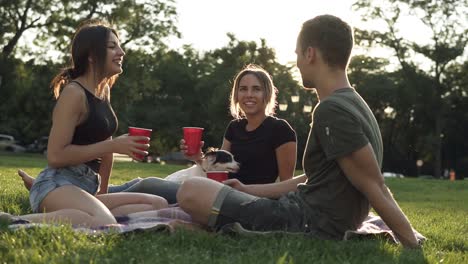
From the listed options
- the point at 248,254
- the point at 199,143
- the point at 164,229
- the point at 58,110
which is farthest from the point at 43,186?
the point at 248,254

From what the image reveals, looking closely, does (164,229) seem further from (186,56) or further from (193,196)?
(186,56)

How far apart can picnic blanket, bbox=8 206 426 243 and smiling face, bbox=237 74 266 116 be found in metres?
1.62

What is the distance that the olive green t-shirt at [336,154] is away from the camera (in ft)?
15.1

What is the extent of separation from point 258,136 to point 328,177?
2056 millimetres

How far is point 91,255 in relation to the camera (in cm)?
388

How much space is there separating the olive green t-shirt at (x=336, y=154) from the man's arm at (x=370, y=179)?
64 mm

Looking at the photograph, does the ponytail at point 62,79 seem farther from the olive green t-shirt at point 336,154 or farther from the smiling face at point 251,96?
the olive green t-shirt at point 336,154

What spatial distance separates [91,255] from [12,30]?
3833cm

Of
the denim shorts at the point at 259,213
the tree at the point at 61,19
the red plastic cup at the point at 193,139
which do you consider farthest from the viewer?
the tree at the point at 61,19

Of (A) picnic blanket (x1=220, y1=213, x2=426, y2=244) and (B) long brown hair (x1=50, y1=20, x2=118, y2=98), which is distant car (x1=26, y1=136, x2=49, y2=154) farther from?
(A) picnic blanket (x1=220, y1=213, x2=426, y2=244)

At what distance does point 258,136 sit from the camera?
686cm

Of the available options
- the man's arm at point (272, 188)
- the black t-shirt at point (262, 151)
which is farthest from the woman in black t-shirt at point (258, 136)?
the man's arm at point (272, 188)

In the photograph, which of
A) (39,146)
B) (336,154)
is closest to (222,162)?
(336,154)

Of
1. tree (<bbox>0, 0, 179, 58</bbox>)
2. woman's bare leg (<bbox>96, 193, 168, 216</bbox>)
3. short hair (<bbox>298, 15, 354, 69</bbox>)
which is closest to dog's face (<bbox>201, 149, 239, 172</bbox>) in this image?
woman's bare leg (<bbox>96, 193, 168, 216</bbox>)
